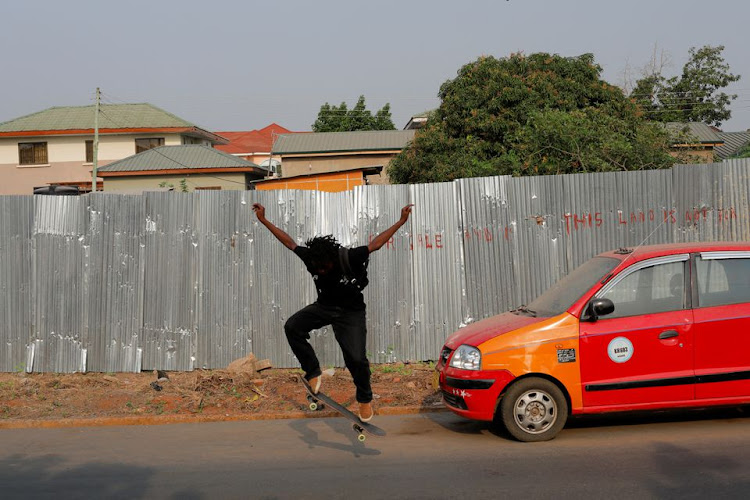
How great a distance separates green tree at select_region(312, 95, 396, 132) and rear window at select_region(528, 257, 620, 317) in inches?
2197

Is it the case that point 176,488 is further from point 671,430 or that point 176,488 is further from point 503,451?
point 671,430

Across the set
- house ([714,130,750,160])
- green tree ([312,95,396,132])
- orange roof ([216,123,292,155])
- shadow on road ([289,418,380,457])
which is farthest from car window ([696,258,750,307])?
orange roof ([216,123,292,155])

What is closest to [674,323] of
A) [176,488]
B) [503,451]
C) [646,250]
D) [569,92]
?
[646,250]

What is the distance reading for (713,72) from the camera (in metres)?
49.2

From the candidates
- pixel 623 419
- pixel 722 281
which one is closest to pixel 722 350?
pixel 722 281

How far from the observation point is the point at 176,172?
40281 millimetres

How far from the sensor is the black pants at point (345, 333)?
684 cm

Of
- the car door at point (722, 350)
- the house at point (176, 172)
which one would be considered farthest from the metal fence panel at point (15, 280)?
the house at point (176, 172)

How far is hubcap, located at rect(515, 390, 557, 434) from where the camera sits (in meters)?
7.06

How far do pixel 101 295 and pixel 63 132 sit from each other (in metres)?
40.3

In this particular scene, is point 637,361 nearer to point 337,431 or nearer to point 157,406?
point 337,431

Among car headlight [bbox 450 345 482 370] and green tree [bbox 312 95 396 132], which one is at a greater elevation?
green tree [bbox 312 95 396 132]

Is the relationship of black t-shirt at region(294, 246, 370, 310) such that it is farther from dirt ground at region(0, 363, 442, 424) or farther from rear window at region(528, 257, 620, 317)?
dirt ground at region(0, 363, 442, 424)

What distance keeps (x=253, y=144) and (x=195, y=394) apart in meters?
71.1
